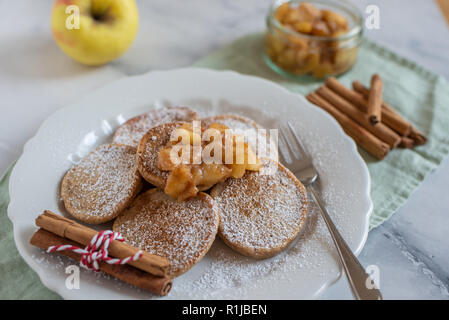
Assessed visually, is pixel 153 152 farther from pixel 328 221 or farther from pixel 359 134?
pixel 359 134

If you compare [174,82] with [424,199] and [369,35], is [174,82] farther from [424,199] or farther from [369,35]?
[369,35]

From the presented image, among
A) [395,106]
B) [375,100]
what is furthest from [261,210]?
[395,106]

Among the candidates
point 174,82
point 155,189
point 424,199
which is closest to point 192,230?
point 155,189

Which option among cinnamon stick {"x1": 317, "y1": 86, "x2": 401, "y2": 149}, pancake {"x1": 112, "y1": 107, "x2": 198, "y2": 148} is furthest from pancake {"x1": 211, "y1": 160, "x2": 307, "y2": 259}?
cinnamon stick {"x1": 317, "y1": 86, "x2": 401, "y2": 149}

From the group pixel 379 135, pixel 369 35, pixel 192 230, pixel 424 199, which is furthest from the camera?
pixel 369 35
